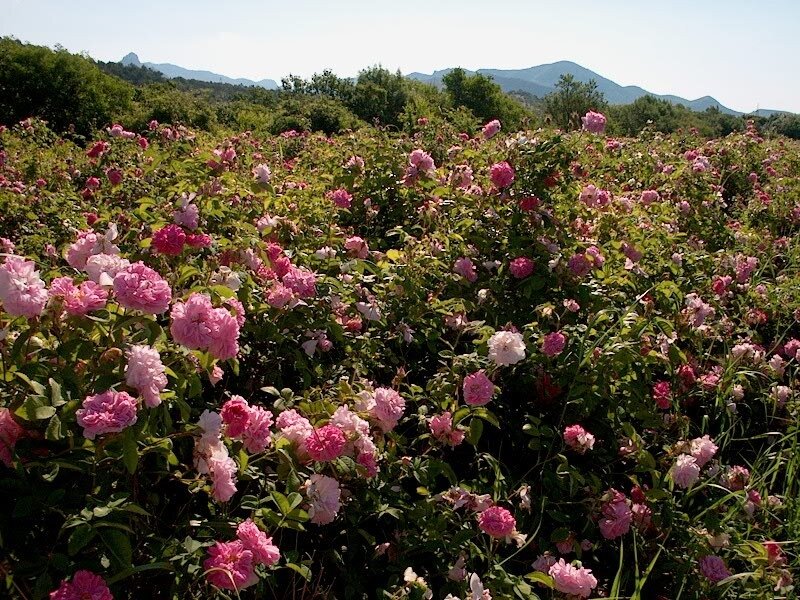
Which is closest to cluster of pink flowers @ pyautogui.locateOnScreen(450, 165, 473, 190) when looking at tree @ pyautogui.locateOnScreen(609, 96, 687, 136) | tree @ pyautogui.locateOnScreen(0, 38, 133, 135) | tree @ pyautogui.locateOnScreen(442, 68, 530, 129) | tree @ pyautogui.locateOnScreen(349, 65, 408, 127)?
tree @ pyautogui.locateOnScreen(0, 38, 133, 135)

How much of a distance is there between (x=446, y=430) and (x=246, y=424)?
0.69 meters

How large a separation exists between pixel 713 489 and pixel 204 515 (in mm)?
1936

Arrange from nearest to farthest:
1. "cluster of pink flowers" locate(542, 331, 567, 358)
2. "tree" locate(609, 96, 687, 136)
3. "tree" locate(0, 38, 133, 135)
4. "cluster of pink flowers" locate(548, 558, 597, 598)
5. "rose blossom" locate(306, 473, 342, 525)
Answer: "rose blossom" locate(306, 473, 342, 525) < "cluster of pink flowers" locate(548, 558, 597, 598) < "cluster of pink flowers" locate(542, 331, 567, 358) < "tree" locate(0, 38, 133, 135) < "tree" locate(609, 96, 687, 136)

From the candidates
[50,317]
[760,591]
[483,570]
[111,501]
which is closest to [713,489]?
[760,591]

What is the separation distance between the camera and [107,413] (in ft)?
3.56

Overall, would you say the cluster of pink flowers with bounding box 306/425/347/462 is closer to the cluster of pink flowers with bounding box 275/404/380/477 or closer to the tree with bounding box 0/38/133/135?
the cluster of pink flowers with bounding box 275/404/380/477

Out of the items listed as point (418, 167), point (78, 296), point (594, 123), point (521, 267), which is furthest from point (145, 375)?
point (594, 123)

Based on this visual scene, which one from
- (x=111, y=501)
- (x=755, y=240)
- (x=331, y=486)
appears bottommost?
(x=331, y=486)

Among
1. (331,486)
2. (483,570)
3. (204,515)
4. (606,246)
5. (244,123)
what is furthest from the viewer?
(244,123)

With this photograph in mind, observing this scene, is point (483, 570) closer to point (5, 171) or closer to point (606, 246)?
point (606, 246)

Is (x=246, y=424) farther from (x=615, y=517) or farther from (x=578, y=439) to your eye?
(x=615, y=517)

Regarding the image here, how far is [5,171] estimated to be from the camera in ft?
15.7

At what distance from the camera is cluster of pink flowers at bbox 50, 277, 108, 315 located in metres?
1.24

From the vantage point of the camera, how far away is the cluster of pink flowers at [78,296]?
124 cm
